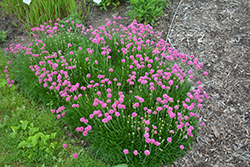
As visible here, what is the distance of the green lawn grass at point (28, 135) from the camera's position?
9.62ft

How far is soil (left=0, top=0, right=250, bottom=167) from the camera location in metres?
2.96

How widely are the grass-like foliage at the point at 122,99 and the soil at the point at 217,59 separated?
27cm

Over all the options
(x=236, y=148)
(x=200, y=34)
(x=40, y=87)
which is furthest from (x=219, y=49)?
(x=40, y=87)

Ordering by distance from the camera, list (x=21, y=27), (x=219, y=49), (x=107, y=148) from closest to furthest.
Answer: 1. (x=107, y=148)
2. (x=219, y=49)
3. (x=21, y=27)

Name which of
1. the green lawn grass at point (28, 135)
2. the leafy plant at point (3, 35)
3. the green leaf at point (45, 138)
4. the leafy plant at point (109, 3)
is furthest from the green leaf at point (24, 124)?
the leafy plant at point (109, 3)

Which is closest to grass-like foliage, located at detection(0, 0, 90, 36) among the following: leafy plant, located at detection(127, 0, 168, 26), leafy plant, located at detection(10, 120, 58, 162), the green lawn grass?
leafy plant, located at detection(127, 0, 168, 26)

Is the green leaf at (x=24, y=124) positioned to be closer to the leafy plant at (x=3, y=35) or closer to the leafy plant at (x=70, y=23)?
the leafy plant at (x=70, y=23)

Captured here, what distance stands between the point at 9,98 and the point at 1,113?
30 centimetres

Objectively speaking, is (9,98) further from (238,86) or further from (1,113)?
(238,86)

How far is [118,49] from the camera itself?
4227 mm

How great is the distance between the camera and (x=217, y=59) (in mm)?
4059

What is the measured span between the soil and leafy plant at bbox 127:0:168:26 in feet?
0.79

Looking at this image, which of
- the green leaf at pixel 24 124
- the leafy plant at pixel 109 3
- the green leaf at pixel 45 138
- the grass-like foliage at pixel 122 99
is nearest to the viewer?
the grass-like foliage at pixel 122 99

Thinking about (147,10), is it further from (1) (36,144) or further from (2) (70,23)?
(1) (36,144)
